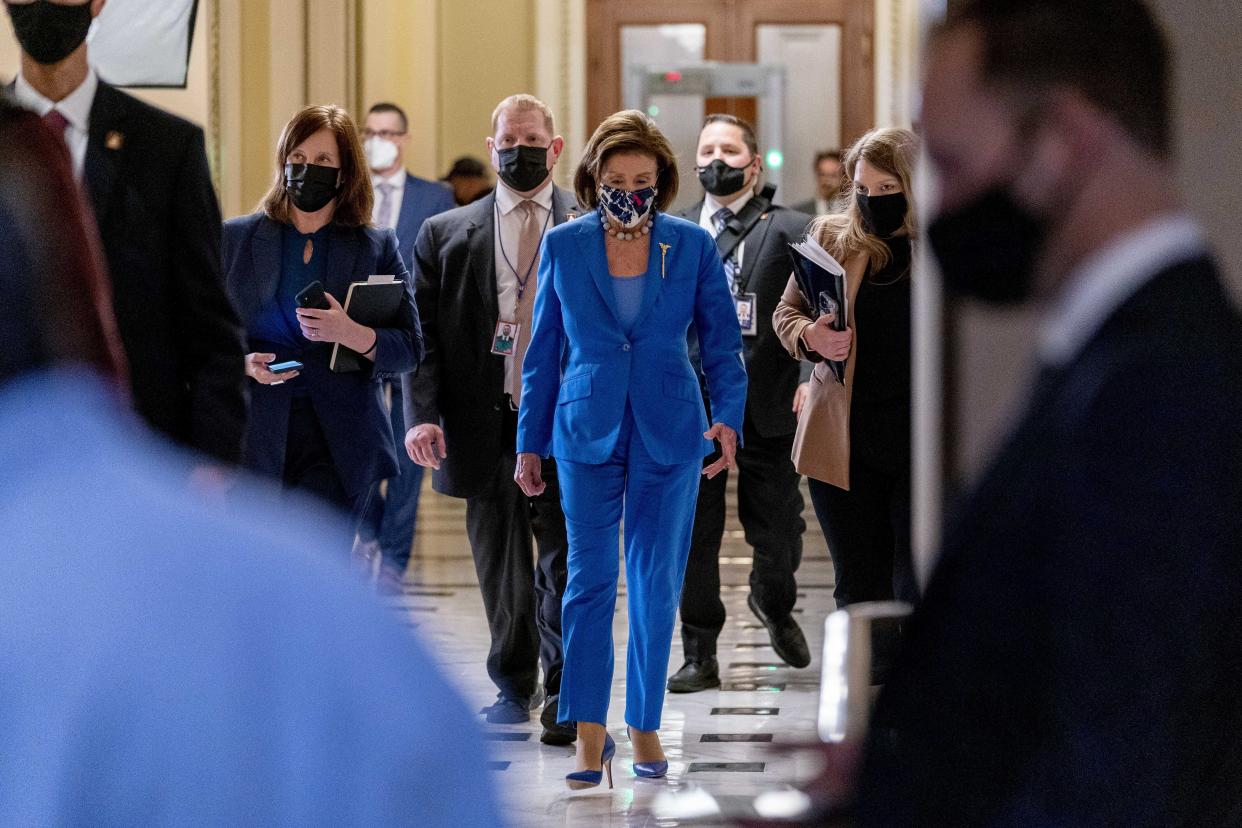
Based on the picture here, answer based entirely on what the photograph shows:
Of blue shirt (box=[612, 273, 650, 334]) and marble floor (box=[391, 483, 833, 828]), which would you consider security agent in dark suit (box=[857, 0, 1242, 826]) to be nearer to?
marble floor (box=[391, 483, 833, 828])

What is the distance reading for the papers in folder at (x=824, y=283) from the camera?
4900 millimetres

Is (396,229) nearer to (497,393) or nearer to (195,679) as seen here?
(497,393)

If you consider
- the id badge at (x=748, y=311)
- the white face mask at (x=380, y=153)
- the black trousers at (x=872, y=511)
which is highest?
the white face mask at (x=380, y=153)

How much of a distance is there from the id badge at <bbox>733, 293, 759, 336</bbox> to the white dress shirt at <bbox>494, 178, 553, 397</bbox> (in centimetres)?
107

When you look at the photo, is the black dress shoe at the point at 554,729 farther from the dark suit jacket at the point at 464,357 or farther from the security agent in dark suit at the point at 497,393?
the dark suit jacket at the point at 464,357

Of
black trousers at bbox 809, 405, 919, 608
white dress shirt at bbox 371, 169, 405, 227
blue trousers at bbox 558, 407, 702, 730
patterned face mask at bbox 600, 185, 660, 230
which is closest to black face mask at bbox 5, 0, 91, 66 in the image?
patterned face mask at bbox 600, 185, 660, 230

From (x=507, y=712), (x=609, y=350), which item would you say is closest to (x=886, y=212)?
(x=609, y=350)

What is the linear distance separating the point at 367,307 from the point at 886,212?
156cm

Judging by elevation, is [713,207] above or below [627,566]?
above

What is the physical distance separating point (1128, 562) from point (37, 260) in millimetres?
829

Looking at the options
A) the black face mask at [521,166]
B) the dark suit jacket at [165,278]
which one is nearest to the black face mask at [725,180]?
the black face mask at [521,166]

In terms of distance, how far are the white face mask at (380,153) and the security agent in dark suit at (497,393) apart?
4183 millimetres

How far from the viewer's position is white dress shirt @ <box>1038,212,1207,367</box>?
4.30 feet

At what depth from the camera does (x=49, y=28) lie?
142 inches
